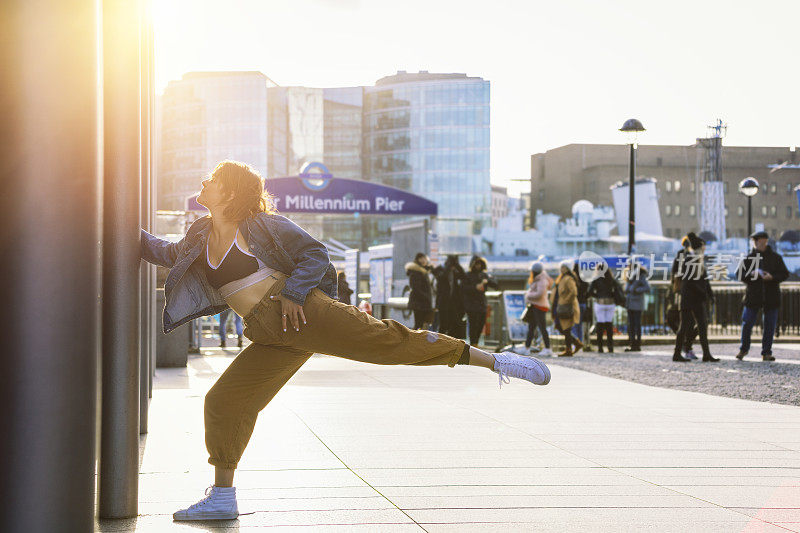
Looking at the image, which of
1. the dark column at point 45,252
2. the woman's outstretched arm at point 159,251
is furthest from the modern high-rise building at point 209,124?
the dark column at point 45,252

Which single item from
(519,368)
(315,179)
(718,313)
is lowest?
(718,313)

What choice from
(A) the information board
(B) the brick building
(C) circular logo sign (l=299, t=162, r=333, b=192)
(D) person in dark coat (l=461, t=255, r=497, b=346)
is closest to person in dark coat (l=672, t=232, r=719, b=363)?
(D) person in dark coat (l=461, t=255, r=497, b=346)

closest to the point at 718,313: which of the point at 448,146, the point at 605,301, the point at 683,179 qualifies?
the point at 605,301

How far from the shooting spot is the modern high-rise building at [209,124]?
116312 millimetres

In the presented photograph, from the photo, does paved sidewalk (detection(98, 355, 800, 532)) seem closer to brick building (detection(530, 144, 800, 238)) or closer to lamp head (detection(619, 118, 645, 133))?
lamp head (detection(619, 118, 645, 133))

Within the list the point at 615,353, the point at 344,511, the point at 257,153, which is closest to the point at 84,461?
the point at 344,511

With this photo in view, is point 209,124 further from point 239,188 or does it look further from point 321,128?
point 239,188

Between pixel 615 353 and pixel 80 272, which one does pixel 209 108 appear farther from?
pixel 80 272

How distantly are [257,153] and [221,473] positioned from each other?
11301 cm

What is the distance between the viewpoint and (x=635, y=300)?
59.6 feet

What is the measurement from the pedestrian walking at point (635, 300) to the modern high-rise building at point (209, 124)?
97.4 meters

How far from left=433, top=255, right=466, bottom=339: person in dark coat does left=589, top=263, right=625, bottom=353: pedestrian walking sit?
2.27 metres

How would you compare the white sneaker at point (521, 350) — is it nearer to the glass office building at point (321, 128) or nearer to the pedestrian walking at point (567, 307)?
the pedestrian walking at point (567, 307)

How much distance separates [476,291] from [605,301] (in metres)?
2.26
